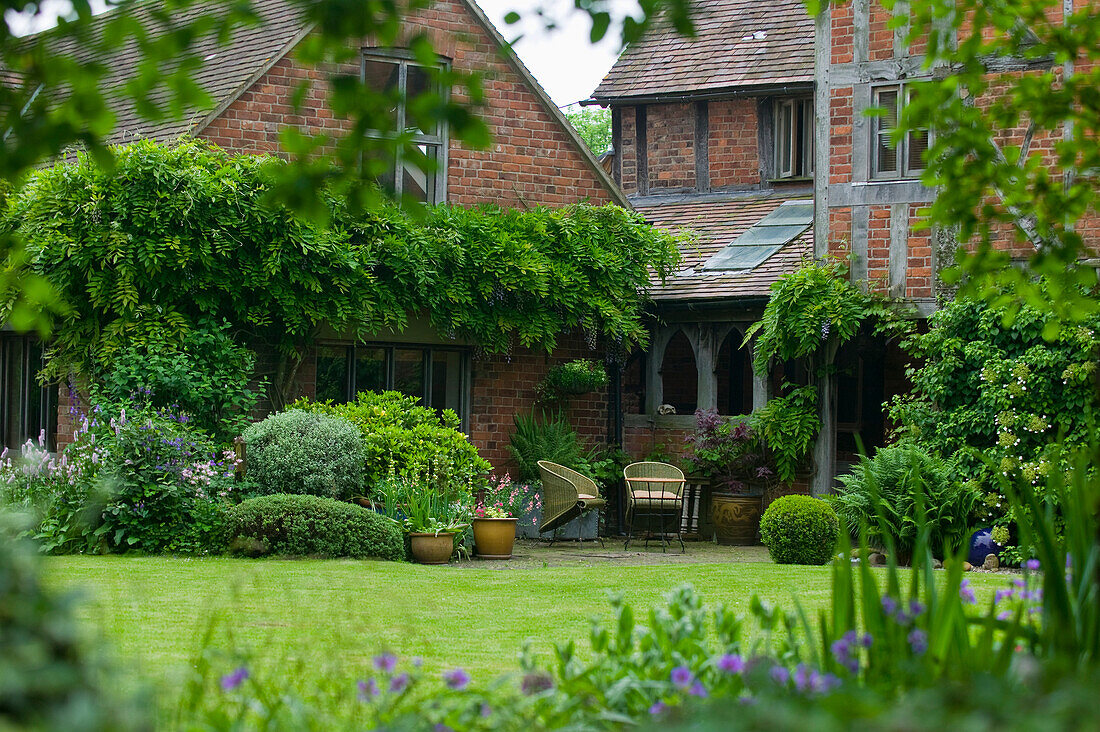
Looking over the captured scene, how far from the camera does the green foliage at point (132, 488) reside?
10.6 metres

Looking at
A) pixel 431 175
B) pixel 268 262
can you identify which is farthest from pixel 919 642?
pixel 431 175

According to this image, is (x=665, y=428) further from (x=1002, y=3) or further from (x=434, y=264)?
(x=1002, y=3)

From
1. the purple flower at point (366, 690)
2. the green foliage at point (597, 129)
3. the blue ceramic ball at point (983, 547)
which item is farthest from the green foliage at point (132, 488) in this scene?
the green foliage at point (597, 129)

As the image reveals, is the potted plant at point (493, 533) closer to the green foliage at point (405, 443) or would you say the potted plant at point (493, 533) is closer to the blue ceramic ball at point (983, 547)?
the green foliage at point (405, 443)

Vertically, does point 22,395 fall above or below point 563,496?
above

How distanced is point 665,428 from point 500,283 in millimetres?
3145

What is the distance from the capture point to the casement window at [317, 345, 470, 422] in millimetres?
14188

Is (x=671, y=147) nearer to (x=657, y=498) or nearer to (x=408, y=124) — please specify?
(x=408, y=124)

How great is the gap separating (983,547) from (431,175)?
7225mm

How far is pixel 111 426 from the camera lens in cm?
1130

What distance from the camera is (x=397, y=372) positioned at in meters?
14.7

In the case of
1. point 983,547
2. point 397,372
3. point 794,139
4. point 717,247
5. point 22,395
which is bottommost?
point 983,547

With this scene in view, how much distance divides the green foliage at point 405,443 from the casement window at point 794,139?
6.78 metres

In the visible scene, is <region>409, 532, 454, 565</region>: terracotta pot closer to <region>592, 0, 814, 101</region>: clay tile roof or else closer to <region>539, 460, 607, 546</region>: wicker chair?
<region>539, 460, 607, 546</region>: wicker chair
